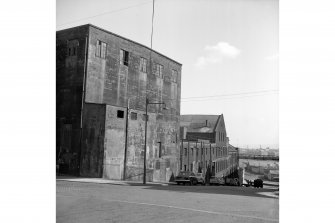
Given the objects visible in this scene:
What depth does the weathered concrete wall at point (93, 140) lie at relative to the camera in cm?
1460

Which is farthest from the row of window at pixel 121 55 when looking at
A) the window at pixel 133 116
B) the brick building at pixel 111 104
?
the window at pixel 133 116

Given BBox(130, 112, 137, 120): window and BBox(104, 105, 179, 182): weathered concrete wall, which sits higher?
BBox(130, 112, 137, 120): window

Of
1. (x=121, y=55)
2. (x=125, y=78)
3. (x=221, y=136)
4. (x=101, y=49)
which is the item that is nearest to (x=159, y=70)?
(x=125, y=78)

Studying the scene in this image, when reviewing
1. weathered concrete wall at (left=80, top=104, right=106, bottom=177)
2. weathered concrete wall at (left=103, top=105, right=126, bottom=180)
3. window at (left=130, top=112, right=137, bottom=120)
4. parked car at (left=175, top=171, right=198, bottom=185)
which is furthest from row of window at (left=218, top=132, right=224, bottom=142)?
weathered concrete wall at (left=80, top=104, right=106, bottom=177)

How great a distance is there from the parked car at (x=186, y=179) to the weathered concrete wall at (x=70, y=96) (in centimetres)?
775

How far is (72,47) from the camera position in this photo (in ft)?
42.1

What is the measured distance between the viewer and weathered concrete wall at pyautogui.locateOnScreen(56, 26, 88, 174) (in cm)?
1278

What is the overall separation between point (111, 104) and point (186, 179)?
23.5 feet

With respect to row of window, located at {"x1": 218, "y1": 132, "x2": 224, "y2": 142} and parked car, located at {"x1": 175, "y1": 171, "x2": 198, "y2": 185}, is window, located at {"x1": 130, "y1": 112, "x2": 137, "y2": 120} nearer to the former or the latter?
parked car, located at {"x1": 175, "y1": 171, "x2": 198, "y2": 185}

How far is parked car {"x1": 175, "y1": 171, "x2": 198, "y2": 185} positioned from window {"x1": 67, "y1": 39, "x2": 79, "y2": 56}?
432 inches

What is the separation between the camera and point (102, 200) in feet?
26.8

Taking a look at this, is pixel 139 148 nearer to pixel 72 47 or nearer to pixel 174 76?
pixel 174 76

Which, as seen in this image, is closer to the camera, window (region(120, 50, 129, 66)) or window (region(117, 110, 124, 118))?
window (region(117, 110, 124, 118))
